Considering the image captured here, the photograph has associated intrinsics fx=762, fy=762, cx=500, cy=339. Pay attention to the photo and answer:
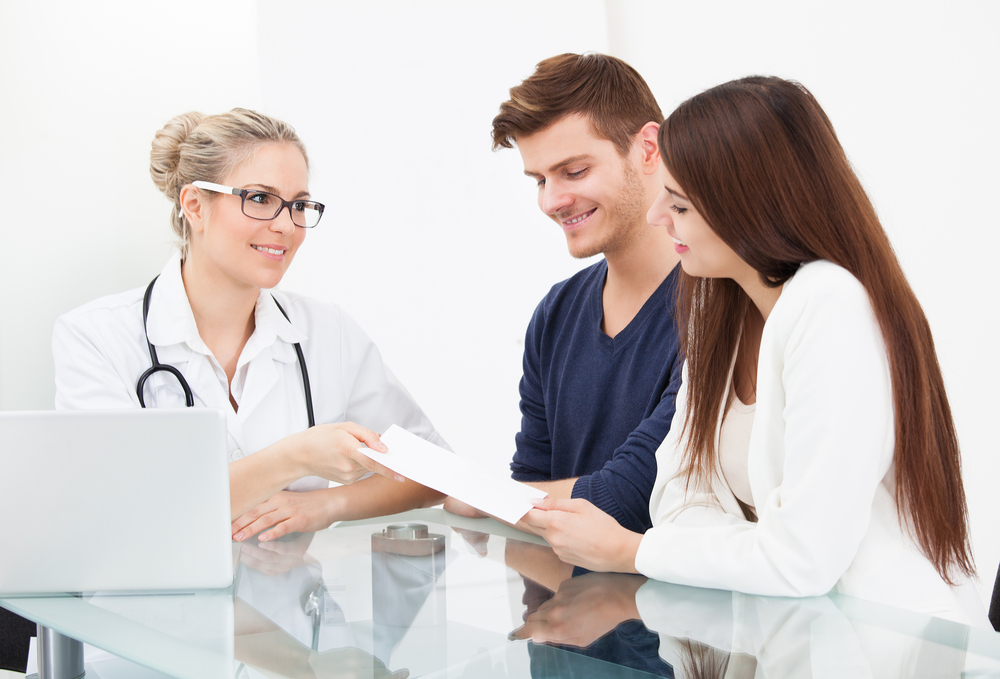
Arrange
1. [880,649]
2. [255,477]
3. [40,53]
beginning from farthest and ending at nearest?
[40,53] < [255,477] < [880,649]

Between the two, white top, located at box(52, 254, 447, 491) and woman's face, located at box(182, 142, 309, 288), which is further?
woman's face, located at box(182, 142, 309, 288)

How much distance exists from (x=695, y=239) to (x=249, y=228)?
1132 mm

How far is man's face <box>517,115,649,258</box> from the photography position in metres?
1.96

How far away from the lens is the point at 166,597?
114 cm

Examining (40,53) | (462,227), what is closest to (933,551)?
(40,53)

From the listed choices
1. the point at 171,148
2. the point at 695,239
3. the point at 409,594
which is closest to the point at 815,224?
the point at 695,239

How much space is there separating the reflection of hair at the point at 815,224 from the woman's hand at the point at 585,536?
397 millimetres

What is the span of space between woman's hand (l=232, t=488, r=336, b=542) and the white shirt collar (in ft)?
1.45

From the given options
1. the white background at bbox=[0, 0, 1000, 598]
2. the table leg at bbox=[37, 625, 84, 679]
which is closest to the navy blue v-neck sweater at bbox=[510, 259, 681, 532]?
the table leg at bbox=[37, 625, 84, 679]

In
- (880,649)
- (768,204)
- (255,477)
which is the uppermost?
(768,204)

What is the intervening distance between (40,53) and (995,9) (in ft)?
9.69

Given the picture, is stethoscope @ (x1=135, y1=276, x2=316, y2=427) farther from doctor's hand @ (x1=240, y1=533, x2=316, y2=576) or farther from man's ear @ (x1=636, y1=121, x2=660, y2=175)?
man's ear @ (x1=636, y1=121, x2=660, y2=175)

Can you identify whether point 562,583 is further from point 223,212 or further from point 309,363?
point 223,212

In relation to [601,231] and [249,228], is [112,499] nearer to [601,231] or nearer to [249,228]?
[249,228]
